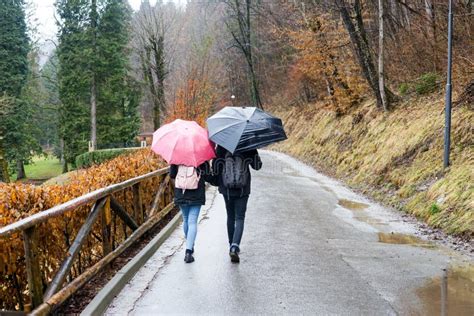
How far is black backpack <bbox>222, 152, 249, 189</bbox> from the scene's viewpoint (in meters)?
6.42

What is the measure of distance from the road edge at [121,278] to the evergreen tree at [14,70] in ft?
106

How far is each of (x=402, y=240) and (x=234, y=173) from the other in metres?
4.26

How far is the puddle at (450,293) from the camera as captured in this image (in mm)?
5145

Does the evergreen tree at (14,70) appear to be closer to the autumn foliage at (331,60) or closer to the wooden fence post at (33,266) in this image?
the autumn foliage at (331,60)

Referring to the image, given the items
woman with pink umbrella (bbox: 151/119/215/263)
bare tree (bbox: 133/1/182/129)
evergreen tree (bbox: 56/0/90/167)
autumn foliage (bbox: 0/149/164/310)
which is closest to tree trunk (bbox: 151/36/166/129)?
bare tree (bbox: 133/1/182/129)

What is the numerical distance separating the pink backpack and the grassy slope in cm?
524

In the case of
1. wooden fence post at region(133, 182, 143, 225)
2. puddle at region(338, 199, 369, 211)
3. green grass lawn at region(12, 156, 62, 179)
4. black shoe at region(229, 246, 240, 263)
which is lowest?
green grass lawn at region(12, 156, 62, 179)

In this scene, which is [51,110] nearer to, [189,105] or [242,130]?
[189,105]

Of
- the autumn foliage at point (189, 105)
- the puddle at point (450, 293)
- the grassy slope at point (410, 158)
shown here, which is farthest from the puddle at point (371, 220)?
the autumn foliage at point (189, 105)

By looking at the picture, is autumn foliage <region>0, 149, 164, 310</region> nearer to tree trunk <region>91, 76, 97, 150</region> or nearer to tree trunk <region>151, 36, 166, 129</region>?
tree trunk <region>151, 36, 166, 129</region>

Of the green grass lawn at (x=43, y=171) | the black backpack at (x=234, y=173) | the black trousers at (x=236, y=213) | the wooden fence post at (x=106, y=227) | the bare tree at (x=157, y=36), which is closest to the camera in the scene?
the wooden fence post at (x=106, y=227)

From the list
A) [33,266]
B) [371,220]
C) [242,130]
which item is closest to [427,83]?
[371,220]

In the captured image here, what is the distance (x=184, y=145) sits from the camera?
21.1 feet

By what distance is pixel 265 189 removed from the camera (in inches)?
620
